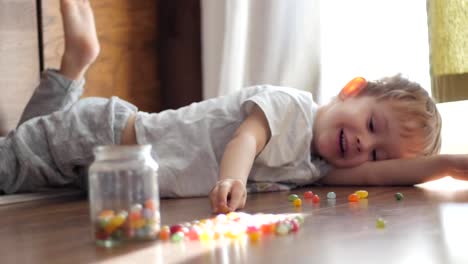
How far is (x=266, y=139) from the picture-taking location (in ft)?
4.90

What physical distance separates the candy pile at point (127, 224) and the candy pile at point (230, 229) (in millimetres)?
39

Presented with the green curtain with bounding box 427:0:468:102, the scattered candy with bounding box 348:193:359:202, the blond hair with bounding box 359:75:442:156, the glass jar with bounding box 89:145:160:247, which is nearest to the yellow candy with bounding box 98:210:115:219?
the glass jar with bounding box 89:145:160:247

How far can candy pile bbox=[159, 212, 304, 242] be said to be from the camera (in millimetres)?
939

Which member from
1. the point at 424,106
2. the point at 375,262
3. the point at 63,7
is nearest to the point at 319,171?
the point at 424,106

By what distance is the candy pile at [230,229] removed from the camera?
939 millimetres

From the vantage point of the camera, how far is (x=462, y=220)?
104 cm

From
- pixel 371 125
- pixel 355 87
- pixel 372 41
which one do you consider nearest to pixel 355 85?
pixel 355 87

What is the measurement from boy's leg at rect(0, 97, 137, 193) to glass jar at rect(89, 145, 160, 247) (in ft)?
2.23

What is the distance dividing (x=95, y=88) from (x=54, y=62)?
0.17 metres

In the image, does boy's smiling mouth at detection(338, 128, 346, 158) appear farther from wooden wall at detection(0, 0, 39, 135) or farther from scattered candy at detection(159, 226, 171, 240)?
wooden wall at detection(0, 0, 39, 135)

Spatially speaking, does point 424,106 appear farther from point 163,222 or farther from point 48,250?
point 48,250

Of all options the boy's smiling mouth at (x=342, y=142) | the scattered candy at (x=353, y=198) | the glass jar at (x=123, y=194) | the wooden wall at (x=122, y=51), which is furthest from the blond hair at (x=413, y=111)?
the wooden wall at (x=122, y=51)

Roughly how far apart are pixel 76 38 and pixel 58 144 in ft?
1.01

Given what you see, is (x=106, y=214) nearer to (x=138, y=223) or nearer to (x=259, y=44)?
(x=138, y=223)
